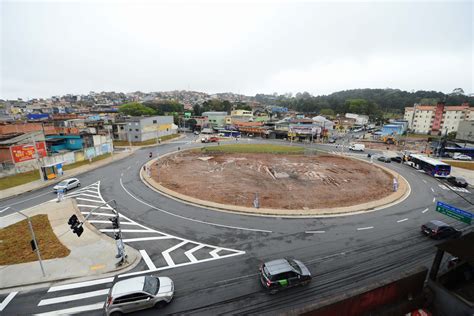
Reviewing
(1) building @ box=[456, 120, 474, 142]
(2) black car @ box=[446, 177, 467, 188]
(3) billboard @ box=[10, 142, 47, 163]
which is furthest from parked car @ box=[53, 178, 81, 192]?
(1) building @ box=[456, 120, 474, 142]

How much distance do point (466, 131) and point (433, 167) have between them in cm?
5500

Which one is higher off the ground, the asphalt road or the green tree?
the green tree

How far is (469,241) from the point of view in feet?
28.6

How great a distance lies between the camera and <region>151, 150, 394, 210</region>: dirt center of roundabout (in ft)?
84.3

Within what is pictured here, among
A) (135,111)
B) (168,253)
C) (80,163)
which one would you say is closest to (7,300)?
(168,253)

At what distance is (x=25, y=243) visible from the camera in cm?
1667

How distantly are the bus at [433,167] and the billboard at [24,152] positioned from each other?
213 ft

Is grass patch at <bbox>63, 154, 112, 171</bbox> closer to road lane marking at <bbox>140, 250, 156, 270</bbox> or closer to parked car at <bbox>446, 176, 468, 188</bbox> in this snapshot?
road lane marking at <bbox>140, 250, 156, 270</bbox>

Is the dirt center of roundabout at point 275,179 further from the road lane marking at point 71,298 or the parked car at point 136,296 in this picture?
the road lane marking at point 71,298

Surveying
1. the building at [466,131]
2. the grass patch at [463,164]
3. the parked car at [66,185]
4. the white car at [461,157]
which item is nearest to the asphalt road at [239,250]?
the parked car at [66,185]

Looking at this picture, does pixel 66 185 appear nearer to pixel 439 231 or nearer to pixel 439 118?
pixel 439 231

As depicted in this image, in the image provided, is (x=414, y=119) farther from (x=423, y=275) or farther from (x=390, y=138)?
(x=423, y=275)

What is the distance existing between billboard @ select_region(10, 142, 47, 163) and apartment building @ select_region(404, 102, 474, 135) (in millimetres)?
118164

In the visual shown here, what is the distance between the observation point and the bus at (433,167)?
34.7 m
